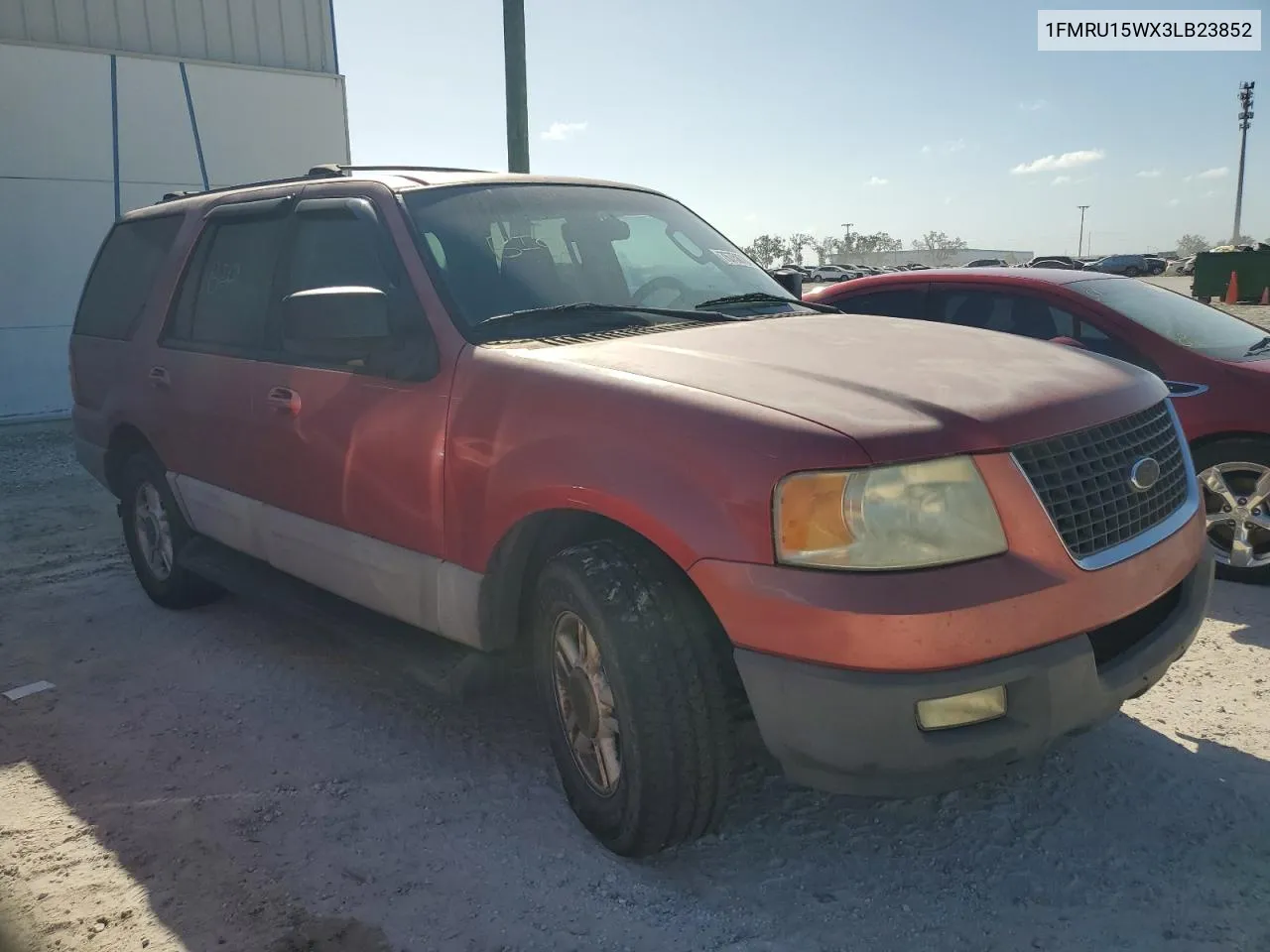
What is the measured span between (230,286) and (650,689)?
284 cm

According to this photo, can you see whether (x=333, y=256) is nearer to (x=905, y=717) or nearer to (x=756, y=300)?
(x=756, y=300)

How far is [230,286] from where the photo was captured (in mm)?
4250

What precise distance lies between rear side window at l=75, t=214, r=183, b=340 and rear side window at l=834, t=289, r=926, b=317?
3.80 m

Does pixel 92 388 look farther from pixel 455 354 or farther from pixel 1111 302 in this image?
pixel 1111 302

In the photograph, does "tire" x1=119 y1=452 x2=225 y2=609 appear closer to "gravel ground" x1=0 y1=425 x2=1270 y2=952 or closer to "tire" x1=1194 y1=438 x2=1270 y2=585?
"gravel ground" x1=0 y1=425 x2=1270 y2=952

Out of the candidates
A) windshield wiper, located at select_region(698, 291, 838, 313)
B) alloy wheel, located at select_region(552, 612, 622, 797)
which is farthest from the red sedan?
alloy wheel, located at select_region(552, 612, 622, 797)

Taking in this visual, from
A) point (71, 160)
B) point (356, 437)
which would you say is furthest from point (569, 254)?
point (71, 160)

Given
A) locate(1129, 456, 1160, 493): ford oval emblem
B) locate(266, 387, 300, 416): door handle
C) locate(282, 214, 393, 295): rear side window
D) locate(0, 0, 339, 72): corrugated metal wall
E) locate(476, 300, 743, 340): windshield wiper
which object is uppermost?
locate(0, 0, 339, 72): corrugated metal wall

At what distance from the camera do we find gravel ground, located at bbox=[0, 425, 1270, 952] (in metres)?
2.51

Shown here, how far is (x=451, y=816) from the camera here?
3.05 meters

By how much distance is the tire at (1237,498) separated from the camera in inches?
193

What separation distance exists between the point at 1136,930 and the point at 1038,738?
59 centimetres

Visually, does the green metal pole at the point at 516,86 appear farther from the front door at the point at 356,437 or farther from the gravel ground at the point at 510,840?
the gravel ground at the point at 510,840

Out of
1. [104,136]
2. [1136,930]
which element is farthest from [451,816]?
[104,136]
